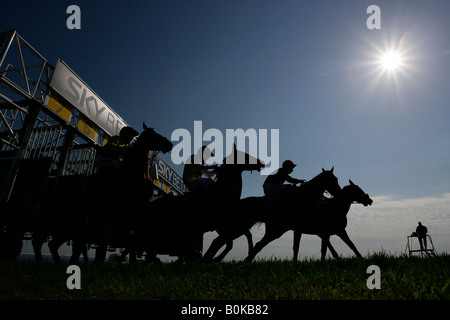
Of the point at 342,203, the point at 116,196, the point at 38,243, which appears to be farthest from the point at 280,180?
the point at 38,243

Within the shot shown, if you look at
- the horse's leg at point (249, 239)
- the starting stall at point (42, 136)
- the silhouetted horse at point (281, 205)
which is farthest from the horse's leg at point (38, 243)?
the horse's leg at point (249, 239)

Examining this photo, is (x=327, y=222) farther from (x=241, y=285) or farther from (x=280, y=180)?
(x=241, y=285)

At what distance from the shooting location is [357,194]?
8.58 meters

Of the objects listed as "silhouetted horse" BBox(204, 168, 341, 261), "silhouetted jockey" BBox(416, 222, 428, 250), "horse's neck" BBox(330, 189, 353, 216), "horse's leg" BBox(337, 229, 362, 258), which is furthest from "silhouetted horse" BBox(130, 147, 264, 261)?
"silhouetted jockey" BBox(416, 222, 428, 250)

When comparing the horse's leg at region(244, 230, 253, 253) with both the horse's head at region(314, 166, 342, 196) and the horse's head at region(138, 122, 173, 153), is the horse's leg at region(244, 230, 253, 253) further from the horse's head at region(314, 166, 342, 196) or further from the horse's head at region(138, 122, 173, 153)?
the horse's head at region(138, 122, 173, 153)

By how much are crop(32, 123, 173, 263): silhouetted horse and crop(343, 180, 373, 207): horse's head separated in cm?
644

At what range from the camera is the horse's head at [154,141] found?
5.01 metres

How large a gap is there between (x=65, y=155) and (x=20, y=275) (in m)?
6.51

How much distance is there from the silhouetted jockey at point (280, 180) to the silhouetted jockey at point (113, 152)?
12.3ft

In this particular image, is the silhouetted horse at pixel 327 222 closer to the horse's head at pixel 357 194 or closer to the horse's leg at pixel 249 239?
the horse's head at pixel 357 194

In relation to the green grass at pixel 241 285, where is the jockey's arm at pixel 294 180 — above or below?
above

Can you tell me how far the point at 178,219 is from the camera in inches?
235
